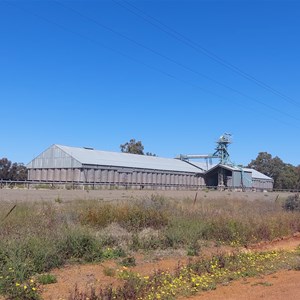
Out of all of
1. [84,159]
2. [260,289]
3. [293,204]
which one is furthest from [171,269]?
[84,159]

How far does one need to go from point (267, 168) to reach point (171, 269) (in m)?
138

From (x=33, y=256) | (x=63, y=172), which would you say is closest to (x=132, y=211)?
(x=33, y=256)

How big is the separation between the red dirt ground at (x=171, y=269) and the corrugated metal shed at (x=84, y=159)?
61.1 m

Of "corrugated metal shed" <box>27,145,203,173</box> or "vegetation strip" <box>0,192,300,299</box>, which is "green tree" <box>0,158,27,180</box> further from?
"vegetation strip" <box>0,192,300,299</box>

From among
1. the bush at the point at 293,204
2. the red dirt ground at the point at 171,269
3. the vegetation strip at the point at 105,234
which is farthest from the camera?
the bush at the point at 293,204

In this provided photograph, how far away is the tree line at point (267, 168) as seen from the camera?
9838 cm

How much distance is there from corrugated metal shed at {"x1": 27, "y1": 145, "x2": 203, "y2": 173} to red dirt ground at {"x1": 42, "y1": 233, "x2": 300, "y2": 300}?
6109 centimetres

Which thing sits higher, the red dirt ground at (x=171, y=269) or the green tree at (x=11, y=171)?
the green tree at (x=11, y=171)

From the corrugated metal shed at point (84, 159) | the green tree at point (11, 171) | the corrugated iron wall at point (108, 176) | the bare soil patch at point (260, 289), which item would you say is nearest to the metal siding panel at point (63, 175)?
the corrugated iron wall at point (108, 176)

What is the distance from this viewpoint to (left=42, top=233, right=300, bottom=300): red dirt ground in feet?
28.9

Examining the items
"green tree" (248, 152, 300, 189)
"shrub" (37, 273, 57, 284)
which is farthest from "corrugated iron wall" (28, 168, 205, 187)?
"shrub" (37, 273, 57, 284)

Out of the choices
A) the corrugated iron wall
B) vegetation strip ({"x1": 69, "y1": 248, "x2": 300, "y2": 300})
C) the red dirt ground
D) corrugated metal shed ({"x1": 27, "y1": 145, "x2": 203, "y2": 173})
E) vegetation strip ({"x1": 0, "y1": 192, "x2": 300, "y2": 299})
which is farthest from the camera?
corrugated metal shed ({"x1": 27, "y1": 145, "x2": 203, "y2": 173})

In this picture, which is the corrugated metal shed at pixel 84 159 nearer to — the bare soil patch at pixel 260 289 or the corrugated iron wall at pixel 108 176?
the corrugated iron wall at pixel 108 176

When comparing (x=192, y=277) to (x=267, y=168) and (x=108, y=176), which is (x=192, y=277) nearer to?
(x=108, y=176)
